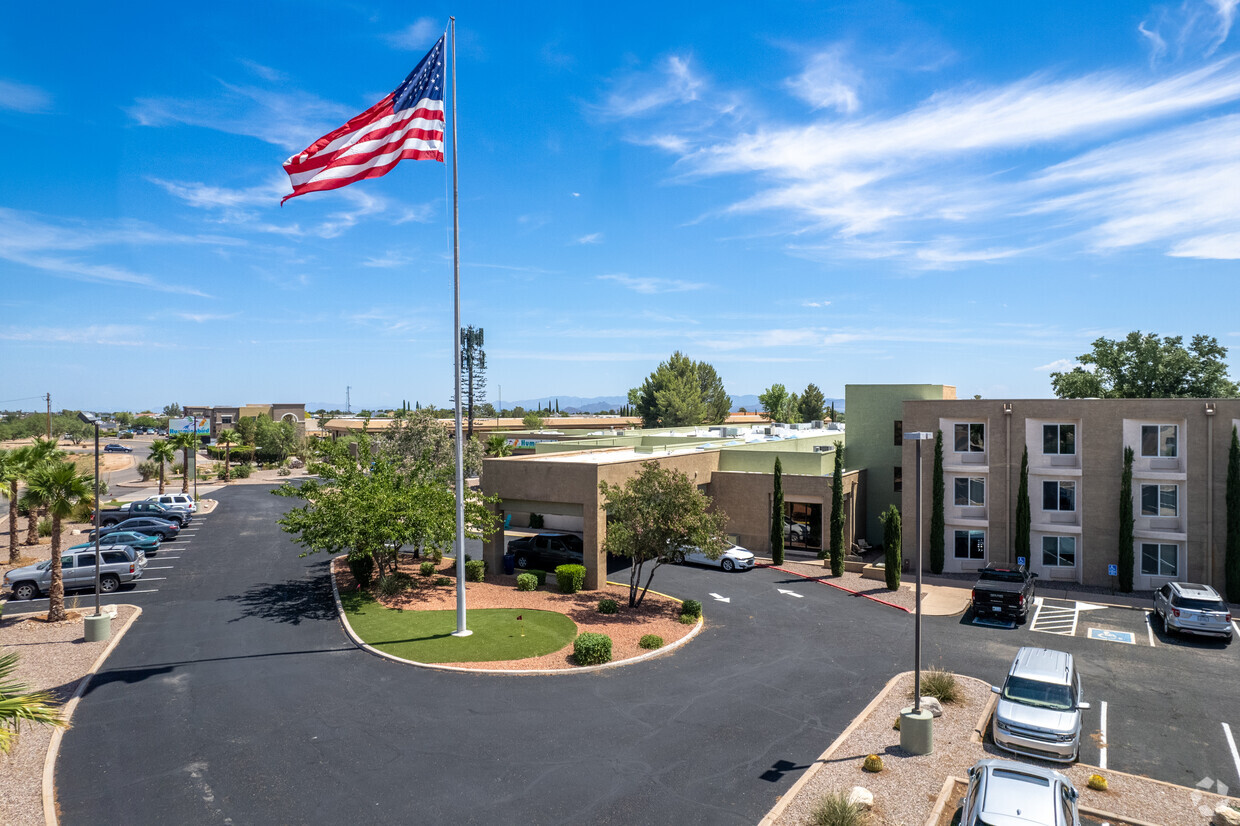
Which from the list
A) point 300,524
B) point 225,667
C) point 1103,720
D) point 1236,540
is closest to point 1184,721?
point 1103,720

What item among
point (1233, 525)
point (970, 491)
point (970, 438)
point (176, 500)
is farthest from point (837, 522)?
point (176, 500)

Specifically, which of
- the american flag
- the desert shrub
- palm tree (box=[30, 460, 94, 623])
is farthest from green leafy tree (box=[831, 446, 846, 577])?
palm tree (box=[30, 460, 94, 623])

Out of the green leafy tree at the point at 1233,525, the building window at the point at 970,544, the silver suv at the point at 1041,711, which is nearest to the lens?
the silver suv at the point at 1041,711

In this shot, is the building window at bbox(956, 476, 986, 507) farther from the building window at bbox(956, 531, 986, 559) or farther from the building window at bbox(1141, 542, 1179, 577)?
the building window at bbox(1141, 542, 1179, 577)

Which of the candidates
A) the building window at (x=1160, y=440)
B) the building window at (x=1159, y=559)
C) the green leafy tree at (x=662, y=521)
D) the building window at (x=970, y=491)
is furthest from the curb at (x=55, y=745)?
the building window at (x=1160, y=440)

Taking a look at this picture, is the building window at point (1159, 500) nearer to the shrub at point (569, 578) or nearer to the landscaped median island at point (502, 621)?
the landscaped median island at point (502, 621)

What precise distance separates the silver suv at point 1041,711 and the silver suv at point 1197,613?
33.7 ft

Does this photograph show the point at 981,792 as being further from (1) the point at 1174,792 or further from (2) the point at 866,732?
(1) the point at 1174,792

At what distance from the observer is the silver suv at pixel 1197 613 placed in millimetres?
22531

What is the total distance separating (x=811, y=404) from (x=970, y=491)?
7465 cm

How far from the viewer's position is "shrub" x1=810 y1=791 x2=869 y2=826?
37.5ft

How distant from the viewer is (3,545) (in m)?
37.2

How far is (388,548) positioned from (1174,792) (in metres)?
25.6

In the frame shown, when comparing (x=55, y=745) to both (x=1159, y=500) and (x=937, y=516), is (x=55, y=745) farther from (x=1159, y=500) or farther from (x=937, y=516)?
(x=1159, y=500)
